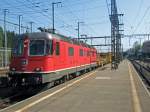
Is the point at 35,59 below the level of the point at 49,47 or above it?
below

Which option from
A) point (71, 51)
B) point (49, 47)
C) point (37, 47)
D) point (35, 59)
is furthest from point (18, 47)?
point (71, 51)

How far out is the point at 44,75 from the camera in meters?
17.0

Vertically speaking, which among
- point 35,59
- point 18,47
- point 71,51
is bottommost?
point 35,59

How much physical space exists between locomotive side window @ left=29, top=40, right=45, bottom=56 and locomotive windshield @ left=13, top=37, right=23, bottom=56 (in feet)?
2.09

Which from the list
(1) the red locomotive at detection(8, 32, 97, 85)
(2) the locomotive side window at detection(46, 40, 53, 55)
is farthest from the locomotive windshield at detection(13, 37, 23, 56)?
(2) the locomotive side window at detection(46, 40, 53, 55)

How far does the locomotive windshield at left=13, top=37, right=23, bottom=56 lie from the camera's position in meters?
18.0

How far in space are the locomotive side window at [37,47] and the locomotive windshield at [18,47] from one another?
64 cm

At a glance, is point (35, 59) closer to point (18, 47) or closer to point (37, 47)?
point (37, 47)

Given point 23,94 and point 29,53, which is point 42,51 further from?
point 23,94

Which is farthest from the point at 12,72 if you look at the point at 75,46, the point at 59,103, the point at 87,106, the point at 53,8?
the point at 53,8

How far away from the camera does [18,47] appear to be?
1817 cm

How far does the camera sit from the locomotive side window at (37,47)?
1753cm

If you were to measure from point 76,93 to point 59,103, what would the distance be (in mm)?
3071

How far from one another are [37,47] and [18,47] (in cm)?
117
